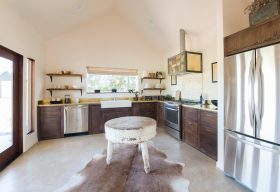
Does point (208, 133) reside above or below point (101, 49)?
below

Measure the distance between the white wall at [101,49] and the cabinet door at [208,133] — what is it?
325cm

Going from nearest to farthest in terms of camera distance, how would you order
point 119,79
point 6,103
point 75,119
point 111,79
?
point 6,103, point 75,119, point 111,79, point 119,79

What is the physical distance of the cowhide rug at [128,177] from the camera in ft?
6.61

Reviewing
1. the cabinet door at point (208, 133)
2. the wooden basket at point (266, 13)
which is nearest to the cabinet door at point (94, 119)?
the cabinet door at point (208, 133)

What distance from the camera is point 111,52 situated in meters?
5.37

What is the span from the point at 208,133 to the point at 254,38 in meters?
1.79

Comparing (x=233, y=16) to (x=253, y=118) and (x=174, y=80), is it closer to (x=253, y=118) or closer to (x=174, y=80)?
(x=253, y=118)

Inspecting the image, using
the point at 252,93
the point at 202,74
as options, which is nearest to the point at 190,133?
the point at 202,74

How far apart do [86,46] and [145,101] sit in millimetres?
2677

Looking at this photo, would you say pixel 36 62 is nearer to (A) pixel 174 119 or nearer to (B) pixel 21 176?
(B) pixel 21 176

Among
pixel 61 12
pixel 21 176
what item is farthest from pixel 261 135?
pixel 61 12

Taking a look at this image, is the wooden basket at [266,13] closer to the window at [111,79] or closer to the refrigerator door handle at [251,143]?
the refrigerator door handle at [251,143]

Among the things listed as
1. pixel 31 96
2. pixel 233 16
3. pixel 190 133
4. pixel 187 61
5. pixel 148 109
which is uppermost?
pixel 233 16

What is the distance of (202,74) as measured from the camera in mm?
4129
